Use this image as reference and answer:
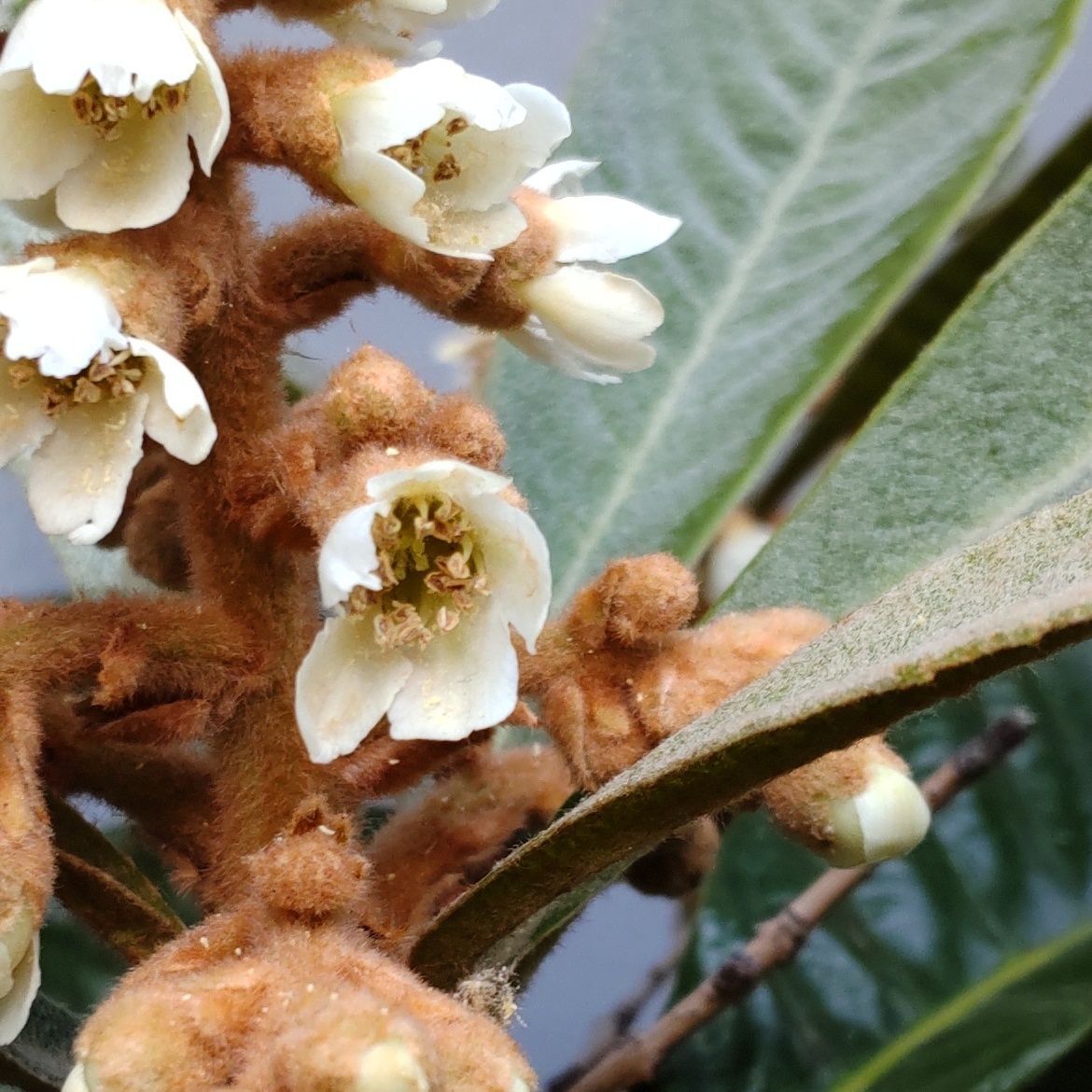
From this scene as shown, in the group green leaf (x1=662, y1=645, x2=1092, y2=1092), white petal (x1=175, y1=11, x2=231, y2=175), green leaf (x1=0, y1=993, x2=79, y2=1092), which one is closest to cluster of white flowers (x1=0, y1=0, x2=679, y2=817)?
white petal (x1=175, y1=11, x2=231, y2=175)

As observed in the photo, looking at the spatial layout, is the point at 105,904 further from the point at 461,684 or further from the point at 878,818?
the point at 878,818

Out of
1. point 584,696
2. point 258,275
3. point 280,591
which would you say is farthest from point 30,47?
point 584,696

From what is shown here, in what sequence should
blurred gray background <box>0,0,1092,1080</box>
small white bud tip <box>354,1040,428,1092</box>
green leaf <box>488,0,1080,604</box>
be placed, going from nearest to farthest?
small white bud tip <box>354,1040,428,1092</box> < green leaf <box>488,0,1080,604</box> < blurred gray background <box>0,0,1092,1080</box>

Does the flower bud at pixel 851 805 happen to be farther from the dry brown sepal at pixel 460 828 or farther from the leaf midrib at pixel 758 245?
the leaf midrib at pixel 758 245

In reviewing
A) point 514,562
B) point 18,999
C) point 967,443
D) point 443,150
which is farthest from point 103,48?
point 967,443

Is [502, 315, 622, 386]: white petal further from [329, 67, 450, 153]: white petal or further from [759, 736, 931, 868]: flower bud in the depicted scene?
[759, 736, 931, 868]: flower bud

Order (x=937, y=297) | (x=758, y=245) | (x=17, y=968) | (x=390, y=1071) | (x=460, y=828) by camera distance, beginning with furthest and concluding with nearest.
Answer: (x=937, y=297) < (x=758, y=245) < (x=460, y=828) < (x=17, y=968) < (x=390, y=1071)
